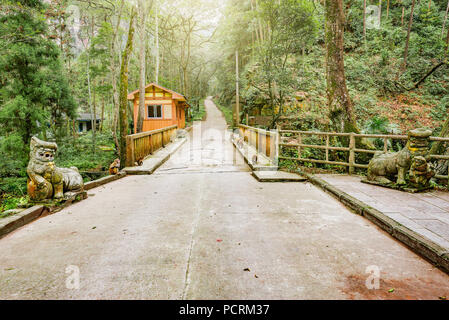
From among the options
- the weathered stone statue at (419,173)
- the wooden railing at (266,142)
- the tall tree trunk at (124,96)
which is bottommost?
the weathered stone statue at (419,173)

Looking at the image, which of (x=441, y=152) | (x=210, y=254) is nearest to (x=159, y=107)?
(x=441, y=152)

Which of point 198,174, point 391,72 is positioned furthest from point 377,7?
point 198,174

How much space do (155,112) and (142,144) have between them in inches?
518

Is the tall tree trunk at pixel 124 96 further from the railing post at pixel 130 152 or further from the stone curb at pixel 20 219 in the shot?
the stone curb at pixel 20 219

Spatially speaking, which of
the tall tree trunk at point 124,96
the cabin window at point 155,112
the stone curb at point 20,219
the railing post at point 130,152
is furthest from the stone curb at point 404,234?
the cabin window at point 155,112

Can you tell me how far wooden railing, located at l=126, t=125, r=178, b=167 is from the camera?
8.97m

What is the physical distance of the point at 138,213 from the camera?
15.0ft

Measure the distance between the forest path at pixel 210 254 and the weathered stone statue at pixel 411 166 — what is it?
1737mm

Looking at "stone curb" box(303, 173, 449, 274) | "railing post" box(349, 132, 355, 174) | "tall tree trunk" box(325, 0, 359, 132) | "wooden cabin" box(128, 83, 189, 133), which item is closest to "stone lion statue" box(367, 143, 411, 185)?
"railing post" box(349, 132, 355, 174)

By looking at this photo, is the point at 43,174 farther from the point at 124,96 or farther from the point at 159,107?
the point at 159,107

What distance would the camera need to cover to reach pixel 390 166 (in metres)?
5.79

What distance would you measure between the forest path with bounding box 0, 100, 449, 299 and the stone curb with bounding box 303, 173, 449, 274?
10 cm

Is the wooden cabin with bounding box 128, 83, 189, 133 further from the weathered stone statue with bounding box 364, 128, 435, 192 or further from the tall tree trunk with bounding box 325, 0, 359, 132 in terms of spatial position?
the weathered stone statue with bounding box 364, 128, 435, 192

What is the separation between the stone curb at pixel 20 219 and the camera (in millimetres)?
3664
